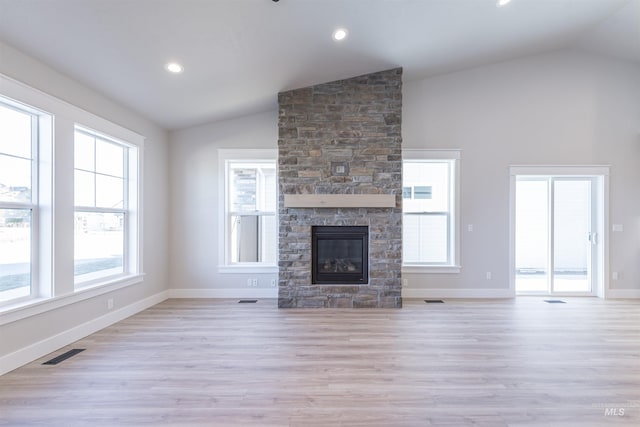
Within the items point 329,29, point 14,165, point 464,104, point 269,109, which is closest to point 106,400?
point 14,165

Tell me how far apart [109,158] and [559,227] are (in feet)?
22.0

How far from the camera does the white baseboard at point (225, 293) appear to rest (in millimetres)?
5117

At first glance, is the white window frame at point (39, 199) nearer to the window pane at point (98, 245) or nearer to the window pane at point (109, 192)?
the window pane at point (98, 245)

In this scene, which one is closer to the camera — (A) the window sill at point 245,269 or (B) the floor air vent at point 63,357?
(B) the floor air vent at point 63,357

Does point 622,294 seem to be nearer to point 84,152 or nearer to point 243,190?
point 243,190

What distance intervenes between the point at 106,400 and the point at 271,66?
Answer: 3.50m

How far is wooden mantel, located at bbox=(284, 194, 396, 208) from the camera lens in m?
4.48

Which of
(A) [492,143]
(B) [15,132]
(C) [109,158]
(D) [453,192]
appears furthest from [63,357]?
(A) [492,143]

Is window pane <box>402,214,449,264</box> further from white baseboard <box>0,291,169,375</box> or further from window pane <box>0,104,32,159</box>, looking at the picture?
window pane <box>0,104,32,159</box>

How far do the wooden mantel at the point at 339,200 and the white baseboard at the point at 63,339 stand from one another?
2.49 meters

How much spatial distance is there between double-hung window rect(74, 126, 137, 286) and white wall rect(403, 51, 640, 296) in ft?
13.5

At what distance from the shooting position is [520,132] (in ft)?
16.9

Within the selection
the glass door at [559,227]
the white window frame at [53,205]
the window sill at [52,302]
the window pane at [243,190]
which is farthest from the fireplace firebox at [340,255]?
the white window frame at [53,205]

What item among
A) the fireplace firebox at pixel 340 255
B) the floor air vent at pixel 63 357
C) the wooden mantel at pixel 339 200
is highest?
the wooden mantel at pixel 339 200
